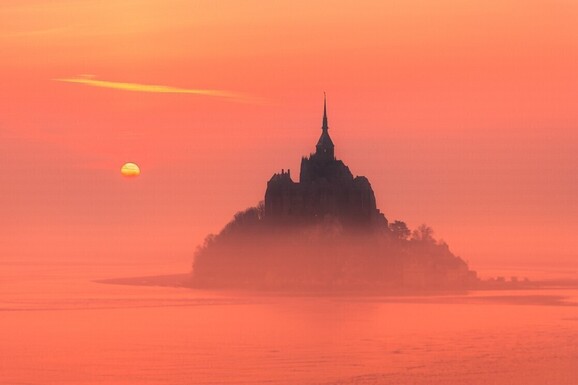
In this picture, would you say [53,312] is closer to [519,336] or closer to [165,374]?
[519,336]

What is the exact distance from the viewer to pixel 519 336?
137 m

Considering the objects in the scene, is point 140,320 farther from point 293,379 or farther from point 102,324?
point 293,379

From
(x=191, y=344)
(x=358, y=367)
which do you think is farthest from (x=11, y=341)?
(x=358, y=367)

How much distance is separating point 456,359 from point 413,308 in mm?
75342

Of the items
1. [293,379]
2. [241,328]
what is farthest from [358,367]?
[241,328]

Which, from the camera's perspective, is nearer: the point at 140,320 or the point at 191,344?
the point at 191,344

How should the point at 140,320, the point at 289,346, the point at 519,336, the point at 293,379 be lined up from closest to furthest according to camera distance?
the point at 293,379
the point at 289,346
the point at 519,336
the point at 140,320

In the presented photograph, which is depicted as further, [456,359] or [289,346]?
[289,346]

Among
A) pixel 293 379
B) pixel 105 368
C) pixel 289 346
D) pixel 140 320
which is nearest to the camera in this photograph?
pixel 293 379

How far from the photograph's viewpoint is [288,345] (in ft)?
424

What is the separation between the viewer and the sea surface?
340ft

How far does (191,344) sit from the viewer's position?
129875mm

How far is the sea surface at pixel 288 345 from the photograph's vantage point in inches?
4080

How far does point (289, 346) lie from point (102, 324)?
34.3m
